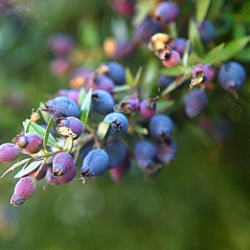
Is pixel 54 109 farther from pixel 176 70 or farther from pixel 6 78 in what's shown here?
pixel 6 78

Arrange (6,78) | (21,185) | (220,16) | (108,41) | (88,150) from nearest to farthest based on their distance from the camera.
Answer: (21,185), (88,150), (220,16), (108,41), (6,78)

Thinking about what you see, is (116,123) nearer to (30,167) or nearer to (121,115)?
(121,115)

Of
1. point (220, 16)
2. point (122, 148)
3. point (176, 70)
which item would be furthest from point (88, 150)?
point (220, 16)

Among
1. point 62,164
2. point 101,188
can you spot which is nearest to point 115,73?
point 62,164

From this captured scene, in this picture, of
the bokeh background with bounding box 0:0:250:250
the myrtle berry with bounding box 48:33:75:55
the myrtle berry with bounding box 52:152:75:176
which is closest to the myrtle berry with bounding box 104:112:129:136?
the myrtle berry with bounding box 52:152:75:176

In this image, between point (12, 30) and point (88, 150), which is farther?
point (12, 30)

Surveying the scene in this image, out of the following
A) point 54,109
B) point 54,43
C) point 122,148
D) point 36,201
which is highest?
point 54,43

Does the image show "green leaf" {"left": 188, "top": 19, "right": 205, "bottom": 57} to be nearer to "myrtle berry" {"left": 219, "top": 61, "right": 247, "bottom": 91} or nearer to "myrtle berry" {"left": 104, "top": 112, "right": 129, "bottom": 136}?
"myrtle berry" {"left": 219, "top": 61, "right": 247, "bottom": 91}
